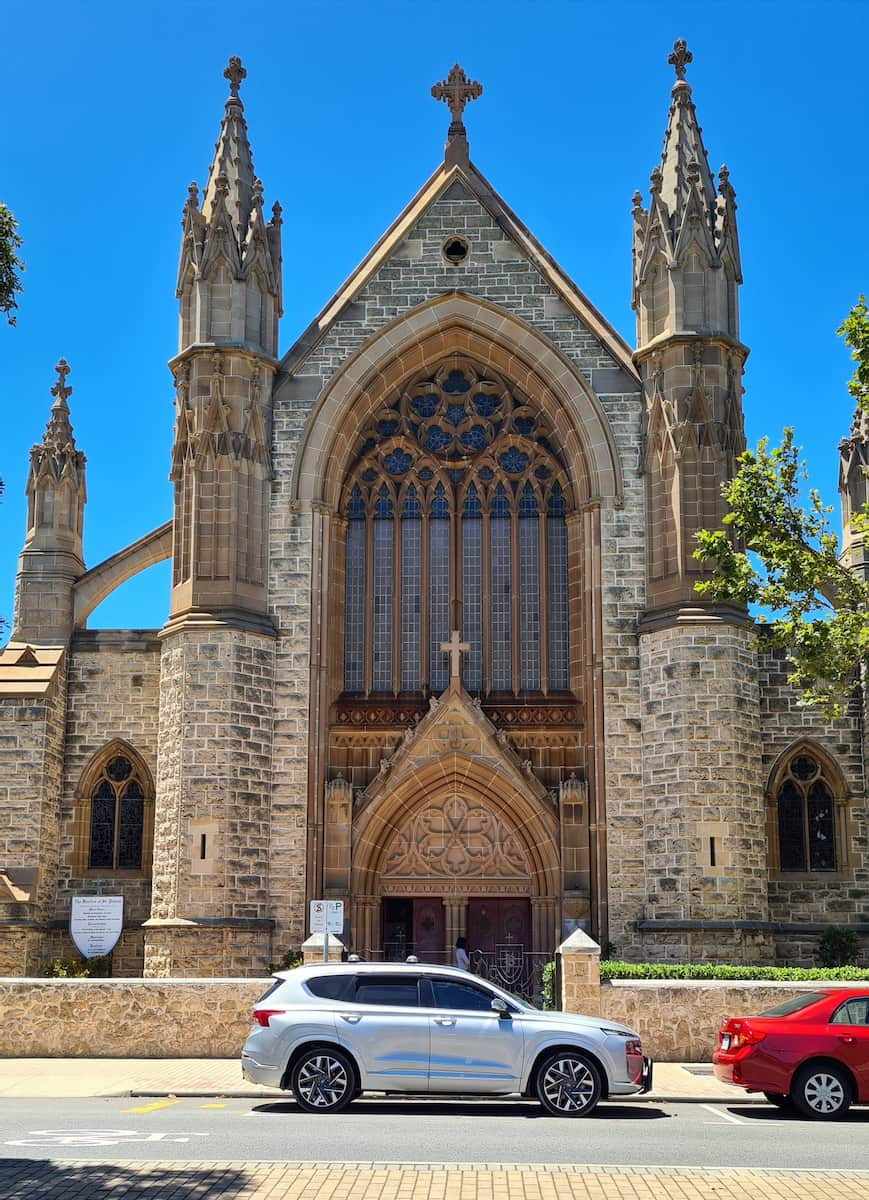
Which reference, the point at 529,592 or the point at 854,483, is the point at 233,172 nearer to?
the point at 529,592

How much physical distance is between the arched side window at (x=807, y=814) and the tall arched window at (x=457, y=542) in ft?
13.4

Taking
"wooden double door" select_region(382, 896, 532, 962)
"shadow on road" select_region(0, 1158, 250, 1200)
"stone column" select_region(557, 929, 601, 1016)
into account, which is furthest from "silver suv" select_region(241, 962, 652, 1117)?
"wooden double door" select_region(382, 896, 532, 962)

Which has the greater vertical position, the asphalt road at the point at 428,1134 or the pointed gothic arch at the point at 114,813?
the pointed gothic arch at the point at 114,813

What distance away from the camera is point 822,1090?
46.7ft

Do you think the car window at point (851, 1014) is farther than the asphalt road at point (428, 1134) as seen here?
Yes

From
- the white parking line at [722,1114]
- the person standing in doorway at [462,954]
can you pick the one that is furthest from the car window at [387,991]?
the person standing in doorway at [462,954]

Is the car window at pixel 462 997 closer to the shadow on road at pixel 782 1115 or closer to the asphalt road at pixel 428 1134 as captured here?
the asphalt road at pixel 428 1134

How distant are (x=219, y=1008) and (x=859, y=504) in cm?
1481

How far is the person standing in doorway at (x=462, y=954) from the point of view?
24297mm

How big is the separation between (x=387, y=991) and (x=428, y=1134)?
2284 millimetres

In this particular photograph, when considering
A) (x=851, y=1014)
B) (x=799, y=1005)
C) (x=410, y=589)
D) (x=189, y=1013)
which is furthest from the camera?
(x=410, y=589)

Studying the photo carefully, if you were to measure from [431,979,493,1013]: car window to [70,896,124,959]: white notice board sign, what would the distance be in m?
9.56

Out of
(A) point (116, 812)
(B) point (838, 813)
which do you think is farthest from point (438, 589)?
(B) point (838, 813)

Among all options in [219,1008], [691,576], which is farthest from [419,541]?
[219,1008]
